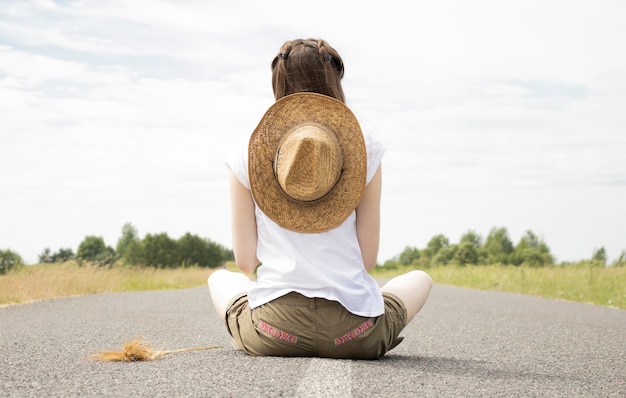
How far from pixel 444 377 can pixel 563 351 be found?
2.40 meters

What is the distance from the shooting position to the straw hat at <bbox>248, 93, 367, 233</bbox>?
369 cm

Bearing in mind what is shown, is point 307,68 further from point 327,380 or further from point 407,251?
point 407,251

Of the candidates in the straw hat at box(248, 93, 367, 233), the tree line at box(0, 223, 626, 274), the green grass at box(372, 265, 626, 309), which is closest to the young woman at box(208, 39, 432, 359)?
the straw hat at box(248, 93, 367, 233)

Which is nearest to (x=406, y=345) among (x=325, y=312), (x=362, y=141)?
(x=325, y=312)

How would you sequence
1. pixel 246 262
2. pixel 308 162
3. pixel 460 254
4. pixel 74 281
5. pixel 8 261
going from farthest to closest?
pixel 460 254, pixel 8 261, pixel 74 281, pixel 246 262, pixel 308 162

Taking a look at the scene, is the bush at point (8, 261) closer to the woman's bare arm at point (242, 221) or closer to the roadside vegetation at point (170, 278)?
the roadside vegetation at point (170, 278)

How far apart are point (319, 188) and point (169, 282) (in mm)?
15510

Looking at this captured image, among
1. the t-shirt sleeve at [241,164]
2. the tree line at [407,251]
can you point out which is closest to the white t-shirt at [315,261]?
the t-shirt sleeve at [241,164]

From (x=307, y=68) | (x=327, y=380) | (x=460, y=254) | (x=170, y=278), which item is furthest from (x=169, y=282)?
(x=460, y=254)

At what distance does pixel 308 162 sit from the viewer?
11.7ft

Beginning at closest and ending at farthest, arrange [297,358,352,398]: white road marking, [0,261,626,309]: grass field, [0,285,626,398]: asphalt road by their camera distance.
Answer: [297,358,352,398]: white road marking < [0,285,626,398]: asphalt road < [0,261,626,309]: grass field

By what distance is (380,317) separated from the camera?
3943mm

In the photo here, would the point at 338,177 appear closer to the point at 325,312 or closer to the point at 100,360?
the point at 325,312

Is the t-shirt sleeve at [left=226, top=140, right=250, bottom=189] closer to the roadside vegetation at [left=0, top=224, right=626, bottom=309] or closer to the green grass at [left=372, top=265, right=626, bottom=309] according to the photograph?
the roadside vegetation at [left=0, top=224, right=626, bottom=309]
